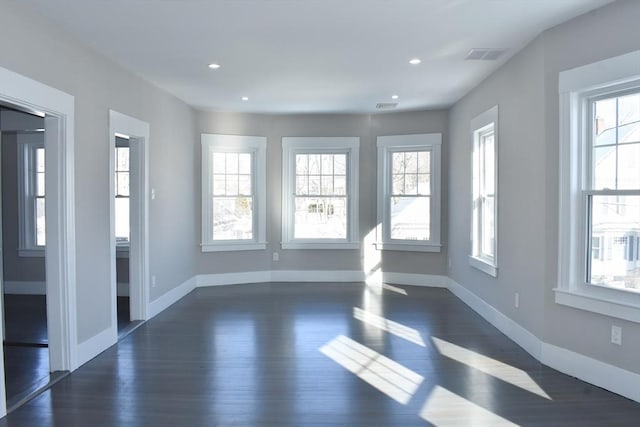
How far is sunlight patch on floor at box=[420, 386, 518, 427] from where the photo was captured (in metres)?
2.80

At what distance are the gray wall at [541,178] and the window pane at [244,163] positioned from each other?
3.71m

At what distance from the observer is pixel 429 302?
6039mm

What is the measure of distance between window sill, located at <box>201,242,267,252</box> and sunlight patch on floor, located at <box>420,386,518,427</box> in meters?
4.58

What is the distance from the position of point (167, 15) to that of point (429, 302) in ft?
14.8

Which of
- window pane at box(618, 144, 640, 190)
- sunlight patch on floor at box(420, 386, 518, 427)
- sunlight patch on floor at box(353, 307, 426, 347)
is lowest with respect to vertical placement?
sunlight patch on floor at box(420, 386, 518, 427)

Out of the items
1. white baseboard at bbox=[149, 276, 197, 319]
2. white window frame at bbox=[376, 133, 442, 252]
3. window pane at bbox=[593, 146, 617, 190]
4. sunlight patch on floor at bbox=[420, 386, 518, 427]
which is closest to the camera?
sunlight patch on floor at bbox=[420, 386, 518, 427]

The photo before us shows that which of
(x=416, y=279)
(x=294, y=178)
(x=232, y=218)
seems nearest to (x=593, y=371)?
(x=416, y=279)

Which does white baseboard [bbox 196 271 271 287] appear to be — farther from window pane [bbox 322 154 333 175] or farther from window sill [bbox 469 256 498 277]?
window sill [bbox 469 256 498 277]

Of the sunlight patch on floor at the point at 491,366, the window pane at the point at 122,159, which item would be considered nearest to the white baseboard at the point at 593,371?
the sunlight patch on floor at the point at 491,366

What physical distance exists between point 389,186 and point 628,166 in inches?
166

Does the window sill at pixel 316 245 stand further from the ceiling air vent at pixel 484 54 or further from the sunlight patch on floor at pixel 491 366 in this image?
the ceiling air vent at pixel 484 54

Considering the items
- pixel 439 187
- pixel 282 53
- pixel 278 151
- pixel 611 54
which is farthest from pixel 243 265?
pixel 611 54

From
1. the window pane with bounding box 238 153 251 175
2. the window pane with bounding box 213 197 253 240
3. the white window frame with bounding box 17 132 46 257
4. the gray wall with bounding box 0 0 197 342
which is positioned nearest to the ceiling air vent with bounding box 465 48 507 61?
the gray wall with bounding box 0 0 197 342

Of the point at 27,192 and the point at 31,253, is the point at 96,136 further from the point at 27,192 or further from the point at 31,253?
the point at 31,253
